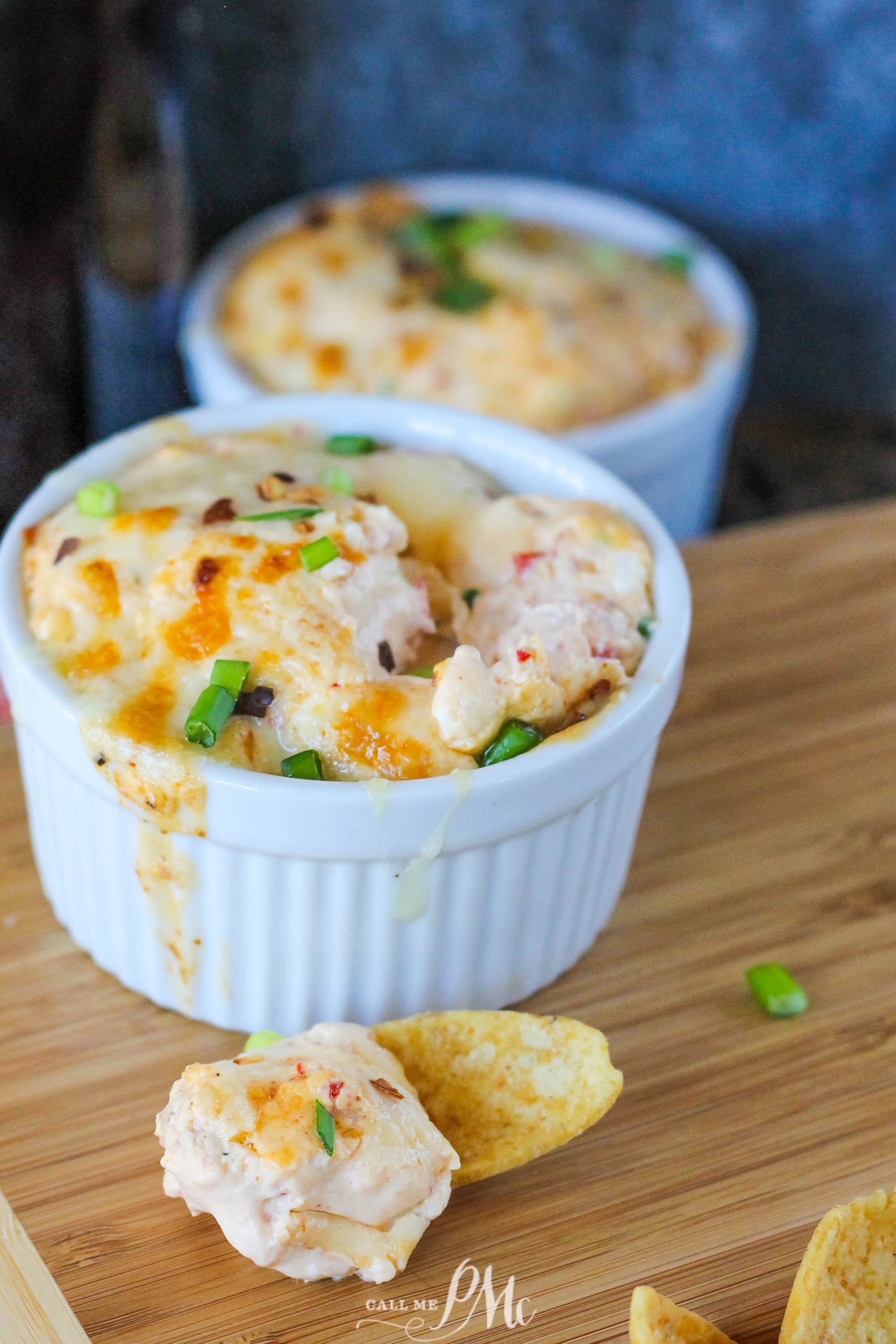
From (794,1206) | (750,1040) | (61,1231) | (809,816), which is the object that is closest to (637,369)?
(809,816)

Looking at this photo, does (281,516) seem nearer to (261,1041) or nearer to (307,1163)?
(261,1041)

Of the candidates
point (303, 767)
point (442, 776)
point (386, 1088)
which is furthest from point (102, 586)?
point (386, 1088)

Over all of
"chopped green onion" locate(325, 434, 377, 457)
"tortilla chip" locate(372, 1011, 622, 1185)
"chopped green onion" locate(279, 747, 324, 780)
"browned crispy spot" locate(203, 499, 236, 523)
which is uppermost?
"browned crispy spot" locate(203, 499, 236, 523)

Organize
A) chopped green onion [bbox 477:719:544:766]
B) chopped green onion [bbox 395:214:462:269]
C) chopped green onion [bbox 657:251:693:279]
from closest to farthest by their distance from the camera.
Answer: chopped green onion [bbox 477:719:544:766] < chopped green onion [bbox 395:214:462:269] < chopped green onion [bbox 657:251:693:279]

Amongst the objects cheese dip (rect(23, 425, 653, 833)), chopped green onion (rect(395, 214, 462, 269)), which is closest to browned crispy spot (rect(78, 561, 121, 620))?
cheese dip (rect(23, 425, 653, 833))

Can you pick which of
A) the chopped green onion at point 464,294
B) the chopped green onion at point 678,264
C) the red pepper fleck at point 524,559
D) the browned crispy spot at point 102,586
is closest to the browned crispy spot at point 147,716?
the browned crispy spot at point 102,586

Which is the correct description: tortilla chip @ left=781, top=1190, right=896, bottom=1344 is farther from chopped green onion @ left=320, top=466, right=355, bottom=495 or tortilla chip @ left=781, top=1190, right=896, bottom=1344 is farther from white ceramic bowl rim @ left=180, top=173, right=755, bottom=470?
white ceramic bowl rim @ left=180, top=173, right=755, bottom=470

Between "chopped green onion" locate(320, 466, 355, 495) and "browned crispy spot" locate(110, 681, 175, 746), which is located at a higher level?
"chopped green onion" locate(320, 466, 355, 495)
